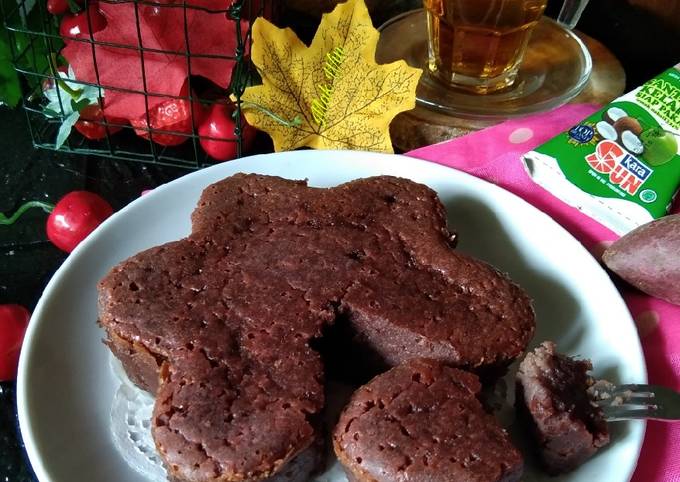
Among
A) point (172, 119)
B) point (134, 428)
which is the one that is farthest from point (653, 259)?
point (172, 119)

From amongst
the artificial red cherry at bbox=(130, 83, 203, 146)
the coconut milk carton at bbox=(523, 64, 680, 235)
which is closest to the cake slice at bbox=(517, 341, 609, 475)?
the coconut milk carton at bbox=(523, 64, 680, 235)

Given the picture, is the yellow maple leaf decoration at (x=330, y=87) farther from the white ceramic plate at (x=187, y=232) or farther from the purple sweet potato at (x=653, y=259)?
the purple sweet potato at (x=653, y=259)

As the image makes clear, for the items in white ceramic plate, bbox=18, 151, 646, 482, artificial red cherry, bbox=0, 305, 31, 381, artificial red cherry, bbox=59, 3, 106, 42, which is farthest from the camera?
artificial red cherry, bbox=59, 3, 106, 42

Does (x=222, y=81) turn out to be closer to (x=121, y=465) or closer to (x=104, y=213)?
(x=104, y=213)

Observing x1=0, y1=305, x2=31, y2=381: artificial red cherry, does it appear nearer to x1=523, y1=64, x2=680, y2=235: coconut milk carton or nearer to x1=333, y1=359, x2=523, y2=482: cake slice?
x1=333, y1=359, x2=523, y2=482: cake slice

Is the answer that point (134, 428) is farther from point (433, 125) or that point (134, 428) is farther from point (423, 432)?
point (433, 125)
